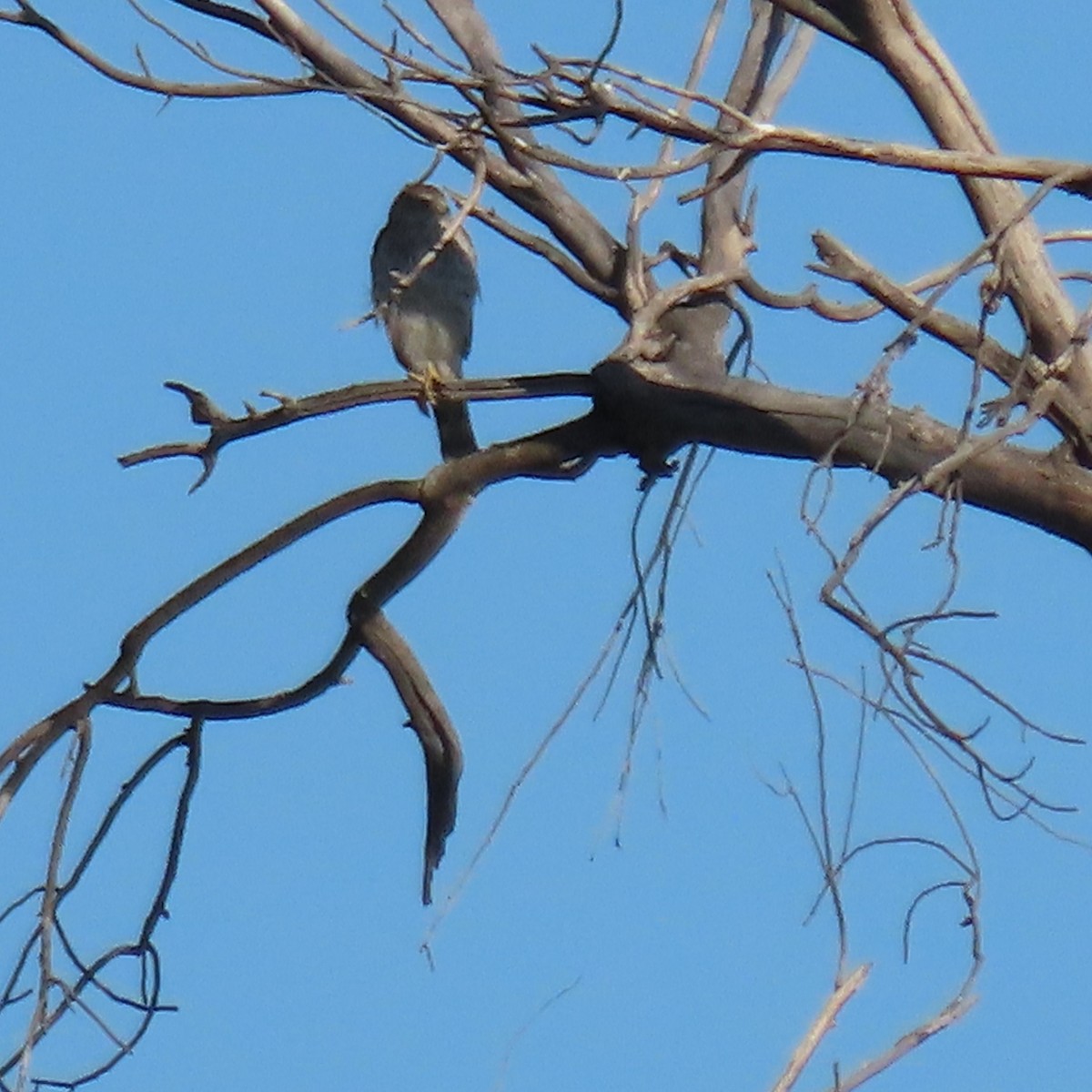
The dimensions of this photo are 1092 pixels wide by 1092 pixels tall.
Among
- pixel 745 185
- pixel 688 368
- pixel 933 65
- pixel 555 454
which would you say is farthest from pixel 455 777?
pixel 933 65

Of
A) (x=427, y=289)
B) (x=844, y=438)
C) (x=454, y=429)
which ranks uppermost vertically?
(x=427, y=289)

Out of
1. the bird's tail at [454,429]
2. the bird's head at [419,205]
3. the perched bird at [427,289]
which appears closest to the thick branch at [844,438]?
the bird's tail at [454,429]

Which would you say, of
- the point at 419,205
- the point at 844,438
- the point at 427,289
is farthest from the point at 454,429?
the point at 844,438

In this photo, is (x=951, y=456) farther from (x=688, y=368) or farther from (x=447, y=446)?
(x=447, y=446)

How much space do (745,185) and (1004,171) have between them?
147 centimetres

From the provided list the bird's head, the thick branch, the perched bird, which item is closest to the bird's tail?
the perched bird

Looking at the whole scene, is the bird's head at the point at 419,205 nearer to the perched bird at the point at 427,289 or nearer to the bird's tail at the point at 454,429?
the perched bird at the point at 427,289

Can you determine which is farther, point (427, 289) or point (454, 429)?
point (427, 289)

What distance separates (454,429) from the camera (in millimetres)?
5047

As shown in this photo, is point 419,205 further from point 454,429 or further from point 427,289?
point 454,429

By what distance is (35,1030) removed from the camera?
2.95 meters

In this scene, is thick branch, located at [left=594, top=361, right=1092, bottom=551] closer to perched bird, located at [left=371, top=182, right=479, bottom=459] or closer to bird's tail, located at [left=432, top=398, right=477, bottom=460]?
bird's tail, located at [left=432, top=398, right=477, bottom=460]

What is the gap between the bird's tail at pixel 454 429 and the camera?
16.4 feet

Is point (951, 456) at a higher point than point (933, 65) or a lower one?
lower
